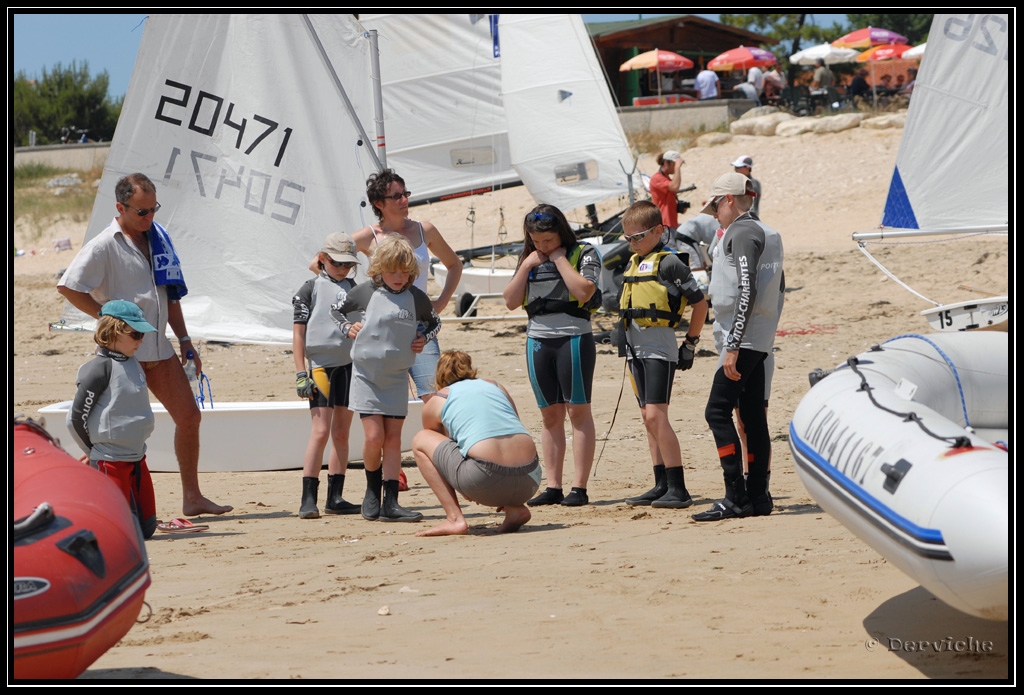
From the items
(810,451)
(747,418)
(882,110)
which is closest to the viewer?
(810,451)

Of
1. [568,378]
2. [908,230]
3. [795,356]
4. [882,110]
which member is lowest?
[795,356]

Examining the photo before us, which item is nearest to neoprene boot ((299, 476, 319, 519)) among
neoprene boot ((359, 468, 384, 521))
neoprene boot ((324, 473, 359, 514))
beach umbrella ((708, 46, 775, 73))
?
neoprene boot ((324, 473, 359, 514))

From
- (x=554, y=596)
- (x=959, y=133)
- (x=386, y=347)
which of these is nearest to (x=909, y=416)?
(x=554, y=596)

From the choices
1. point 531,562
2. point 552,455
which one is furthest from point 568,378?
point 531,562

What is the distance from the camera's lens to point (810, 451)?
441 centimetres

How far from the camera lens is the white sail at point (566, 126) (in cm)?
1581

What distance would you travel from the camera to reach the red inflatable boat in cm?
318

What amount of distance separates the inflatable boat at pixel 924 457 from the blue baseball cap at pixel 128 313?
9.89ft

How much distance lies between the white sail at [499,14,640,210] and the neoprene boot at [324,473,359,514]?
9764mm

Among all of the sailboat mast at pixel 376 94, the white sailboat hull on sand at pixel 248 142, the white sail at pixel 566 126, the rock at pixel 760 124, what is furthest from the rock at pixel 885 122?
the white sailboat hull on sand at pixel 248 142

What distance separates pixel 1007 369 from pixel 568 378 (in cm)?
238

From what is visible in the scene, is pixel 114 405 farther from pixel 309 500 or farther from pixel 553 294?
pixel 553 294

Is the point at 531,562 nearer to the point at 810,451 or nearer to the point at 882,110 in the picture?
the point at 810,451

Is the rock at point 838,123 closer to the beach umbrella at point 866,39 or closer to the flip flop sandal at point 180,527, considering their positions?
the beach umbrella at point 866,39
